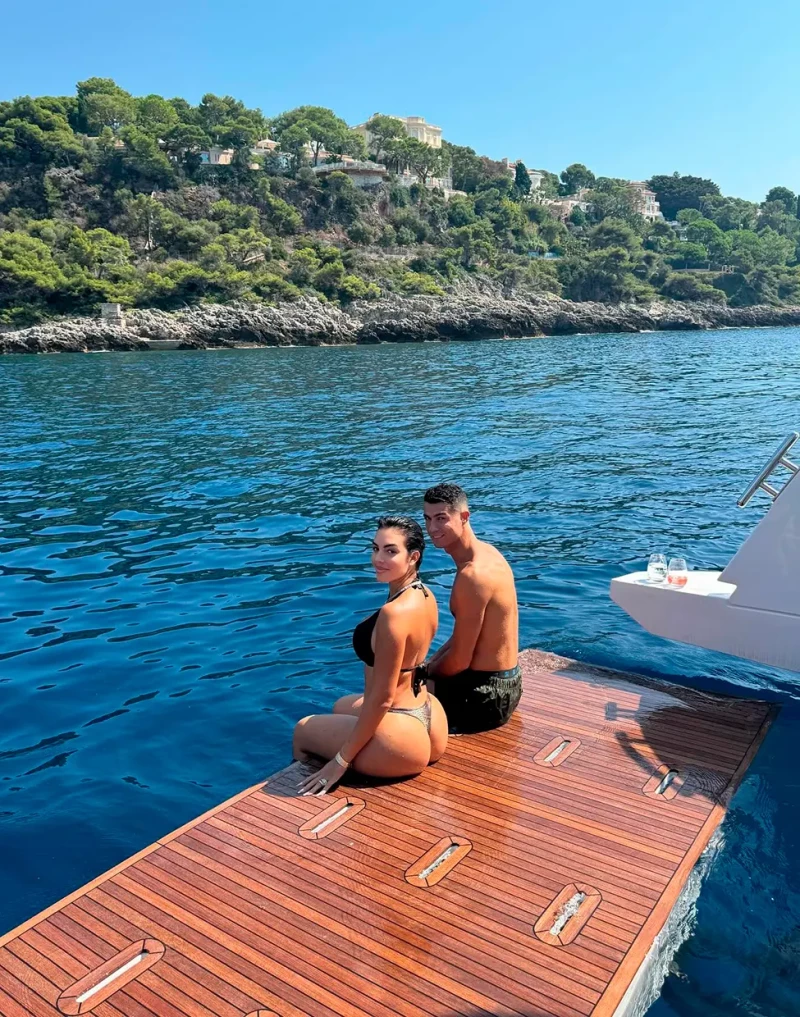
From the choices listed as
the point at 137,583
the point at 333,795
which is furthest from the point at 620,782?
the point at 137,583

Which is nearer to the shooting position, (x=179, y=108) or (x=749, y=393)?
(x=749, y=393)

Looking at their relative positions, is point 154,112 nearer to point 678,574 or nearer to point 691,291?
point 691,291

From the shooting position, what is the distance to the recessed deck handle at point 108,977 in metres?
3.40

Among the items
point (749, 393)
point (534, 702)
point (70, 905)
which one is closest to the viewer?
point (70, 905)

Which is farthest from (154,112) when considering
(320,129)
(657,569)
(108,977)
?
(108,977)

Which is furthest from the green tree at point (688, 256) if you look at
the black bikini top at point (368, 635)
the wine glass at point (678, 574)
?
the black bikini top at point (368, 635)

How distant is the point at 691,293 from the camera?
108812 millimetres

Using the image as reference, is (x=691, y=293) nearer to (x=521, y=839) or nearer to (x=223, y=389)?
(x=223, y=389)

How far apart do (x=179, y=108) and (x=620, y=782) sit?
125 m

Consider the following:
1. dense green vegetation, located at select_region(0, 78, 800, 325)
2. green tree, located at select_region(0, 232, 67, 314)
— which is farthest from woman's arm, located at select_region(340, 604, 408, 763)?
green tree, located at select_region(0, 232, 67, 314)

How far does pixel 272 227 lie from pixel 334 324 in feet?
104

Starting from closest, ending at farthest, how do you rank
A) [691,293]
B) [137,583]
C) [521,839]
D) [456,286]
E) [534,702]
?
1. [521,839]
2. [534,702]
3. [137,583]
4. [456,286]
5. [691,293]

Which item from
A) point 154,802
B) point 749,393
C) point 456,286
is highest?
point 456,286

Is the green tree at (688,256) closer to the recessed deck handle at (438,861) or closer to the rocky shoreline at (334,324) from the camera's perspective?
the rocky shoreline at (334,324)
